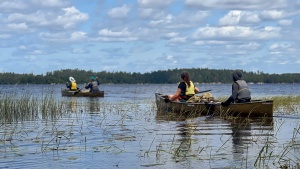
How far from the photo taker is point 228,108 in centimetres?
1997

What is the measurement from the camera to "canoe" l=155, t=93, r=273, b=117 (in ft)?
63.6

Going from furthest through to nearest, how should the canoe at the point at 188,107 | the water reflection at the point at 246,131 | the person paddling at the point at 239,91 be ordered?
the canoe at the point at 188,107, the person paddling at the point at 239,91, the water reflection at the point at 246,131

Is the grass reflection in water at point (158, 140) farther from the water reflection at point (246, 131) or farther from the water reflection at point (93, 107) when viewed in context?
the water reflection at point (93, 107)

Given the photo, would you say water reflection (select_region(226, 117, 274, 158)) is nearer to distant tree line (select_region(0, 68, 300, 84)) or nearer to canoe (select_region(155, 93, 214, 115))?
canoe (select_region(155, 93, 214, 115))

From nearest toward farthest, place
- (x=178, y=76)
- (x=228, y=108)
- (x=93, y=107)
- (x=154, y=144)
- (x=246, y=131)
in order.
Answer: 1. (x=154, y=144)
2. (x=246, y=131)
3. (x=228, y=108)
4. (x=93, y=107)
5. (x=178, y=76)

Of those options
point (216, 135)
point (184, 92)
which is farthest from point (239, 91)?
point (216, 135)

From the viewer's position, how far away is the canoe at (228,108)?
63.6 ft

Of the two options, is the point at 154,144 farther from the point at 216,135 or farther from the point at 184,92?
Answer: the point at 184,92

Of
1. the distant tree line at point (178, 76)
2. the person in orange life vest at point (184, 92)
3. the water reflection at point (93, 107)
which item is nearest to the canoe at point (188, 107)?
the person in orange life vest at point (184, 92)

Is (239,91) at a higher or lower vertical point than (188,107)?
higher

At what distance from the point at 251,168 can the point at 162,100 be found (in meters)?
14.1

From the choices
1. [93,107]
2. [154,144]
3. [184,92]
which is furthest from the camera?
[93,107]

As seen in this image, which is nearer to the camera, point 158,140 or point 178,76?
point 158,140

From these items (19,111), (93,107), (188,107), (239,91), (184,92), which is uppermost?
(239,91)
